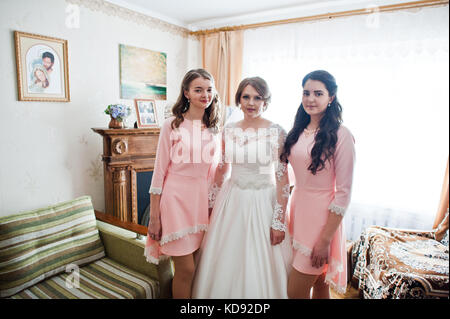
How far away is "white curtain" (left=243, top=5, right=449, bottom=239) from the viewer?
2.36 meters

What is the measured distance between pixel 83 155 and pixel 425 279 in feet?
8.29

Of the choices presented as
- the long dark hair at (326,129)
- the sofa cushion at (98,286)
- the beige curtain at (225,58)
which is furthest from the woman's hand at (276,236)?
the beige curtain at (225,58)

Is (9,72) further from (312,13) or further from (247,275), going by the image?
(312,13)

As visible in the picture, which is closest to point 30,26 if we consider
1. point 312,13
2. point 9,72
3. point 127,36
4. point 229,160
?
point 9,72

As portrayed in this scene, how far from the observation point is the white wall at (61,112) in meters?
1.90

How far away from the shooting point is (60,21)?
2.11 metres

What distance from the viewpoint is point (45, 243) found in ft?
5.18

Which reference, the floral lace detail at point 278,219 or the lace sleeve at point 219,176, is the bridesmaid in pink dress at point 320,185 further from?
the lace sleeve at point 219,176

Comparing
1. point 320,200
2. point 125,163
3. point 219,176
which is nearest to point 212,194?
point 219,176

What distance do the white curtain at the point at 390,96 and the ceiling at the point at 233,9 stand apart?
4.3 inches

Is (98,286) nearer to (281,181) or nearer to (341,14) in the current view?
(281,181)

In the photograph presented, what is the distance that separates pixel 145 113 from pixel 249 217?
1.67 metres

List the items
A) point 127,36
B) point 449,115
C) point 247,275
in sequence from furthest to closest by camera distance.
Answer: point 127,36 → point 449,115 → point 247,275

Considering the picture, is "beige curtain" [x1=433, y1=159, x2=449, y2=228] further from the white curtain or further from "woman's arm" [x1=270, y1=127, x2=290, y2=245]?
"woman's arm" [x1=270, y1=127, x2=290, y2=245]
